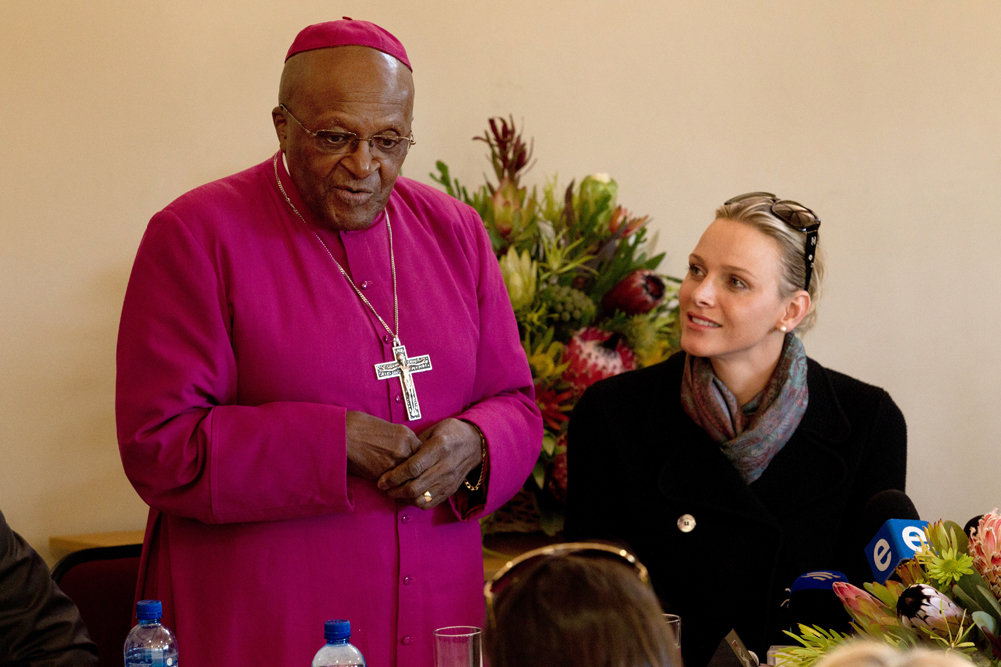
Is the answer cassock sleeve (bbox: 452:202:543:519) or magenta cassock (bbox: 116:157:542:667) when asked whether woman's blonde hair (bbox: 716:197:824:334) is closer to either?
cassock sleeve (bbox: 452:202:543:519)

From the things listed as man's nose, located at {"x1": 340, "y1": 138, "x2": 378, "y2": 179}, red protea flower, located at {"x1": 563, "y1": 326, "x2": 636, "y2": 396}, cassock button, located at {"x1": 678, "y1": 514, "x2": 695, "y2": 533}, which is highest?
man's nose, located at {"x1": 340, "y1": 138, "x2": 378, "y2": 179}

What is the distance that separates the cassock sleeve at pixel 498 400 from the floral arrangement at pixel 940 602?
69 cm

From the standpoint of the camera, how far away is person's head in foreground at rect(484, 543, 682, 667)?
28.2 inches

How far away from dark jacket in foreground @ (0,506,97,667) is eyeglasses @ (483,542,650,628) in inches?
42.6

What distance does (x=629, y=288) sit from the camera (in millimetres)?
2648

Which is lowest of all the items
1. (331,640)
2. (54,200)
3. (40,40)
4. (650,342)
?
(331,640)

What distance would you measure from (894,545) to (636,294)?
136cm

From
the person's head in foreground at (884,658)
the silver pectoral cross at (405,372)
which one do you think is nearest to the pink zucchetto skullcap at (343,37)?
the silver pectoral cross at (405,372)

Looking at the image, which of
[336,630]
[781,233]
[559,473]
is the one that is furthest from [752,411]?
[336,630]

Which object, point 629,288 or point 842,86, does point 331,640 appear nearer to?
point 629,288

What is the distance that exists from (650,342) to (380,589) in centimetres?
118

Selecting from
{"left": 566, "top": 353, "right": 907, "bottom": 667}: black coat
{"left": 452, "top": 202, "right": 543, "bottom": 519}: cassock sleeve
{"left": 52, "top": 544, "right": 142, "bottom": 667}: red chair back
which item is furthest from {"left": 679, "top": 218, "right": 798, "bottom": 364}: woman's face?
{"left": 52, "top": 544, "right": 142, "bottom": 667}: red chair back

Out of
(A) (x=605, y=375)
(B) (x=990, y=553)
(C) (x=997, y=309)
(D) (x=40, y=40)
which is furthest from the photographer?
(C) (x=997, y=309)

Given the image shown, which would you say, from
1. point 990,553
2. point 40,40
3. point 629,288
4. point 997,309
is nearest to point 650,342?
point 629,288
